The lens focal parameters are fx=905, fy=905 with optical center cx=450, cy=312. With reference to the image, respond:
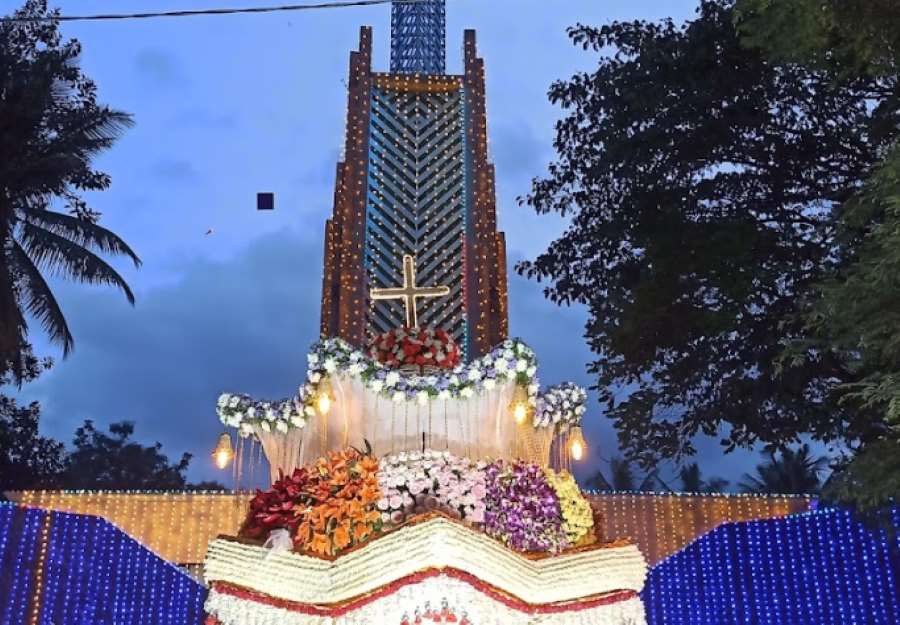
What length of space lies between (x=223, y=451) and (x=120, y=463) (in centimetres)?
1789

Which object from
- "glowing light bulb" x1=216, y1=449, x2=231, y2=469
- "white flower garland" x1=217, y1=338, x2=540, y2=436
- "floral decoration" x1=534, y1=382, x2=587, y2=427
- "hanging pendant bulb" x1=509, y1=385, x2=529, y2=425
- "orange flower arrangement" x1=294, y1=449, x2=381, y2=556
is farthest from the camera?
"glowing light bulb" x1=216, y1=449, x2=231, y2=469

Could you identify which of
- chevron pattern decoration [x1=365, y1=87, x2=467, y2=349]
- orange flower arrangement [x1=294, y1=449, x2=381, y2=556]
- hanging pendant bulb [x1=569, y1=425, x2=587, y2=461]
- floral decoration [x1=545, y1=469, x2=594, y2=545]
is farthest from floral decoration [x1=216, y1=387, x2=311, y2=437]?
chevron pattern decoration [x1=365, y1=87, x2=467, y2=349]

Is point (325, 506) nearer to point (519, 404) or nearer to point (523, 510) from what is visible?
point (523, 510)

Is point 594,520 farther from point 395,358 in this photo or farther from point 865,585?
point 865,585

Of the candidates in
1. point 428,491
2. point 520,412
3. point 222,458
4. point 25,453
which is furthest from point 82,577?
point 25,453

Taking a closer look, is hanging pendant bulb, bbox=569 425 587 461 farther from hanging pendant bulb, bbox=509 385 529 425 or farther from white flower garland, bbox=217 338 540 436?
white flower garland, bbox=217 338 540 436

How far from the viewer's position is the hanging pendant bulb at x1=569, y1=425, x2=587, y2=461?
4.30m

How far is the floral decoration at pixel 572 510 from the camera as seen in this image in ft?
10.1

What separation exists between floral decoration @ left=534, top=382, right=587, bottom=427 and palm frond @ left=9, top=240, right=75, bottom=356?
7.65 meters

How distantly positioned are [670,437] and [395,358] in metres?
4.32

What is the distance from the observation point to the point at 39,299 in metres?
10.1

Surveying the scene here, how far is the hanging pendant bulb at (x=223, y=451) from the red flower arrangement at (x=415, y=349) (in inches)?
39.1

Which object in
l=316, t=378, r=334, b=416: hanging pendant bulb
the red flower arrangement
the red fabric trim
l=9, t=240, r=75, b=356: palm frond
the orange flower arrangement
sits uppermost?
l=9, t=240, r=75, b=356: palm frond

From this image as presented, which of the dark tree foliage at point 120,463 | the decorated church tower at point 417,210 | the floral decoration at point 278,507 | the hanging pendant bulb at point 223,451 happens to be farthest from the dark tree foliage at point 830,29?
the dark tree foliage at point 120,463
